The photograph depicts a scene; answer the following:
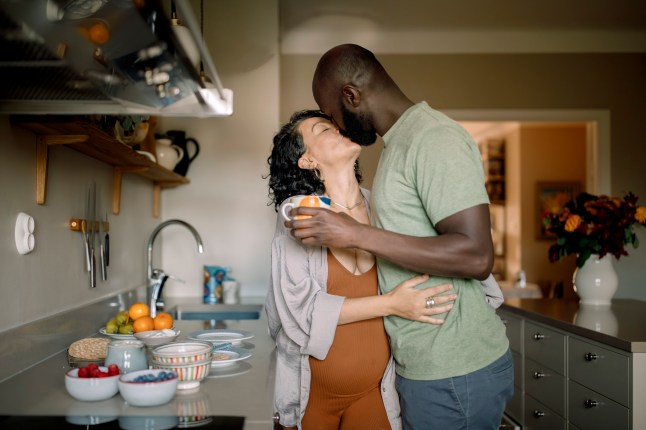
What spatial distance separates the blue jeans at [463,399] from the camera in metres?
1.39

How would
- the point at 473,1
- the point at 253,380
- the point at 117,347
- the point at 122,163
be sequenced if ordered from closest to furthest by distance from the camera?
the point at 117,347, the point at 253,380, the point at 122,163, the point at 473,1

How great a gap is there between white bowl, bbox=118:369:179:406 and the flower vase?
7.60ft

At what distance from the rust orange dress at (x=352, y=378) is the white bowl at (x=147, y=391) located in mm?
520

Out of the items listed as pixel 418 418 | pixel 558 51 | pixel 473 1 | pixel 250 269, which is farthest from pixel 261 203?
pixel 558 51

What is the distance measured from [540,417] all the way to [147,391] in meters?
1.99

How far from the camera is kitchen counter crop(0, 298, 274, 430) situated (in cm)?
122

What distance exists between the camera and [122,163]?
251cm

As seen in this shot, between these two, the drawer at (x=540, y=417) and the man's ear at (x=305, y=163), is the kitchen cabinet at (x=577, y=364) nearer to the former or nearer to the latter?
the drawer at (x=540, y=417)

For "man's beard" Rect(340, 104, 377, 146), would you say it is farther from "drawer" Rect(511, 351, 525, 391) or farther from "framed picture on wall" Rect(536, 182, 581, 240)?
"framed picture on wall" Rect(536, 182, 581, 240)

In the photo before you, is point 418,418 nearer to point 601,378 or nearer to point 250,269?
point 601,378

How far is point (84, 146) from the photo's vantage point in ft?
6.77

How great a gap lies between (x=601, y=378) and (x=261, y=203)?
2.05 meters

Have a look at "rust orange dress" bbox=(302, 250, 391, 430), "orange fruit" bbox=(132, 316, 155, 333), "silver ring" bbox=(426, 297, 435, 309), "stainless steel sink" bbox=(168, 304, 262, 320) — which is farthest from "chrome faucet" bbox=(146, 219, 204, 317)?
"silver ring" bbox=(426, 297, 435, 309)

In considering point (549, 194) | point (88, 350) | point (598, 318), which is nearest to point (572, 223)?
point (598, 318)
